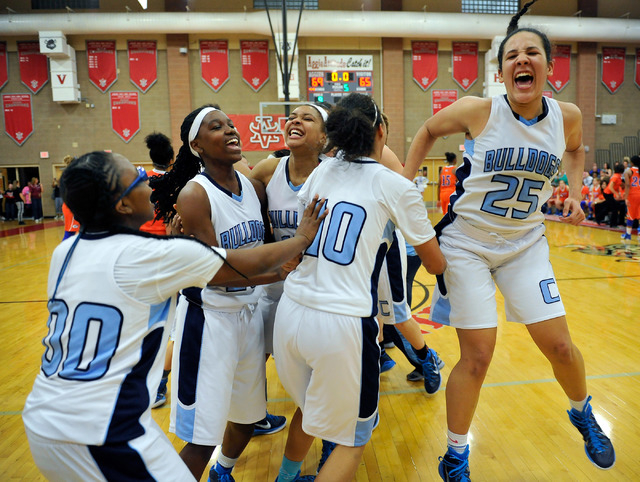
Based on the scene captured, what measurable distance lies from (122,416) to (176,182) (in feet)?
4.90

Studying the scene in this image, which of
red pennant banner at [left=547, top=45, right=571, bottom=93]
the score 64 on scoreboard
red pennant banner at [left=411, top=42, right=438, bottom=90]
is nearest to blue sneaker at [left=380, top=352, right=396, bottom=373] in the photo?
the score 64 on scoreboard

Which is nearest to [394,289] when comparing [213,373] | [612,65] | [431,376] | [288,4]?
[431,376]

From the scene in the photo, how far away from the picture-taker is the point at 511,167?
214 cm

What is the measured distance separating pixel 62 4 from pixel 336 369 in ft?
62.9

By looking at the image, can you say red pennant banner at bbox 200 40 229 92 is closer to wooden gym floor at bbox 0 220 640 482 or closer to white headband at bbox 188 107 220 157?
wooden gym floor at bbox 0 220 640 482

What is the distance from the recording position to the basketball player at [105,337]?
1.30m

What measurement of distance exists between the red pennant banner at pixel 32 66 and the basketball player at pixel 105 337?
1776 cm

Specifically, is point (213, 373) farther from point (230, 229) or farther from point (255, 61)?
point (255, 61)

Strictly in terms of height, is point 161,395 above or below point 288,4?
below

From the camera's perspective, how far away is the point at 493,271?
7.68 feet

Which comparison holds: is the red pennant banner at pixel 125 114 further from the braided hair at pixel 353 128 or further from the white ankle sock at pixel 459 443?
the white ankle sock at pixel 459 443

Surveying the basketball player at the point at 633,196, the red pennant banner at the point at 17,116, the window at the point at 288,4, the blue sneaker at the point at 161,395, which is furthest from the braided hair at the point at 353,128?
the red pennant banner at the point at 17,116

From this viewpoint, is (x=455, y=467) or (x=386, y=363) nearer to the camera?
(x=455, y=467)

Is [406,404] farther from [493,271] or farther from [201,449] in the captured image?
[201,449]
